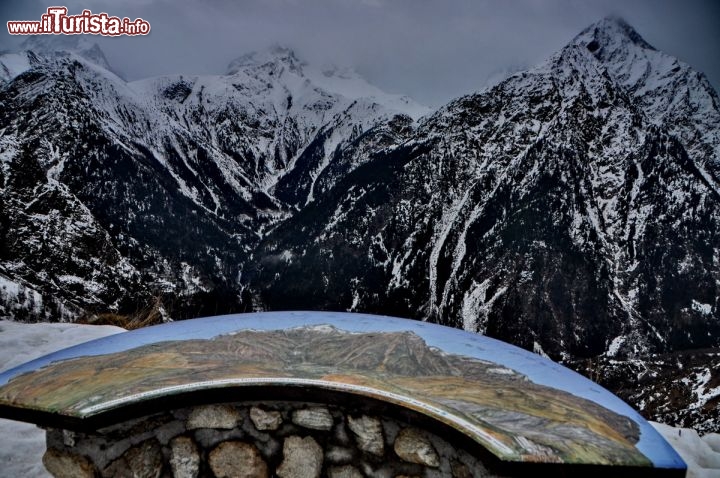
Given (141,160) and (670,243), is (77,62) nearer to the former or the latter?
(141,160)

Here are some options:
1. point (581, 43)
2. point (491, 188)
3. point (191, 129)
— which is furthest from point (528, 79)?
point (191, 129)

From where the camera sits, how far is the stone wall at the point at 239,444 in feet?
9.80

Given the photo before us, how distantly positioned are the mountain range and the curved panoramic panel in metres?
50.2

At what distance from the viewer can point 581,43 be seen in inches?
3396

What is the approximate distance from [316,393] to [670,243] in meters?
83.4

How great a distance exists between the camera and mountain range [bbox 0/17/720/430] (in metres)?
59.1

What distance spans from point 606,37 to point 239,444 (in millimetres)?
109693

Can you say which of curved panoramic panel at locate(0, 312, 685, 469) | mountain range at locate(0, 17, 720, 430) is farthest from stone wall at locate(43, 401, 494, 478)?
mountain range at locate(0, 17, 720, 430)

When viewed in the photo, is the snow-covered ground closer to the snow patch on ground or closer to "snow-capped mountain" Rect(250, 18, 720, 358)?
the snow patch on ground

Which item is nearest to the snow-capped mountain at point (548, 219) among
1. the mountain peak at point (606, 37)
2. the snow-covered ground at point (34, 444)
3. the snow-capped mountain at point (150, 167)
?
the mountain peak at point (606, 37)

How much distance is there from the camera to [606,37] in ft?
289

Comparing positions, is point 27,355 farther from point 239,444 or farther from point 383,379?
point 383,379

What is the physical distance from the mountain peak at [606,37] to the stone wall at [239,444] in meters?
102

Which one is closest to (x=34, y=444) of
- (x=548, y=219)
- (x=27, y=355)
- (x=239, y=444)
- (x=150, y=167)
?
(x=239, y=444)
